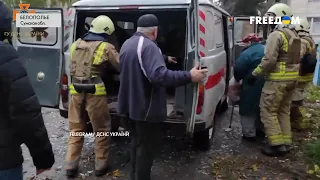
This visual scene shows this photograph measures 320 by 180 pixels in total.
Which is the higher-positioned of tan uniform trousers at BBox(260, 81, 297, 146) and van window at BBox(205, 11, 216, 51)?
van window at BBox(205, 11, 216, 51)

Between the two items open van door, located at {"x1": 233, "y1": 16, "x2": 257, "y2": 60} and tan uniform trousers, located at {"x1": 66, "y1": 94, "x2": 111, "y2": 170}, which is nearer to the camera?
tan uniform trousers, located at {"x1": 66, "y1": 94, "x2": 111, "y2": 170}

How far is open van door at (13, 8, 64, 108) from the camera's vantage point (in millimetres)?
4293

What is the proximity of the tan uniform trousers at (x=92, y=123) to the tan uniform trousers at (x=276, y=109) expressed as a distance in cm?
219

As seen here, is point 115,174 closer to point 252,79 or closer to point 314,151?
point 252,79

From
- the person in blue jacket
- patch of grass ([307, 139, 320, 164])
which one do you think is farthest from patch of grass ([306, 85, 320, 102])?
patch of grass ([307, 139, 320, 164])

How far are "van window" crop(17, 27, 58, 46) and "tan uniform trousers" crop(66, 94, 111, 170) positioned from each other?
92 centimetres

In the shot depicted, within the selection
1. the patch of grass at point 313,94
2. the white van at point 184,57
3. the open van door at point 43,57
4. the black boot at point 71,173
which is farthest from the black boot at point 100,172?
the patch of grass at point 313,94

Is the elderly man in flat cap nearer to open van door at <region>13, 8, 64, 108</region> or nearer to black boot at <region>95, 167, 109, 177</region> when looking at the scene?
black boot at <region>95, 167, 109, 177</region>

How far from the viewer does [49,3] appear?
2270cm

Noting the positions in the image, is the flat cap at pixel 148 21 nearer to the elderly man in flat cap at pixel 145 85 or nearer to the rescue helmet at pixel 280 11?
the elderly man in flat cap at pixel 145 85

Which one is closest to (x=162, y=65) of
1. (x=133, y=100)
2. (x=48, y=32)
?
(x=133, y=100)

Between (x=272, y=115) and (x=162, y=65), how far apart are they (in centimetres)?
233

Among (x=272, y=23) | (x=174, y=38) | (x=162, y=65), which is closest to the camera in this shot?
(x=162, y=65)

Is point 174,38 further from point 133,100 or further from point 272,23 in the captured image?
point 133,100
